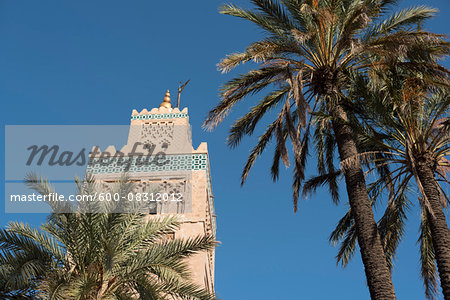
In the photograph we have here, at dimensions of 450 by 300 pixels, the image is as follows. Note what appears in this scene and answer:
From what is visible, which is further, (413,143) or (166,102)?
(166,102)

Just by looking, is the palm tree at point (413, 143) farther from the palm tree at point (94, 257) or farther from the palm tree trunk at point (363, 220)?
the palm tree at point (94, 257)

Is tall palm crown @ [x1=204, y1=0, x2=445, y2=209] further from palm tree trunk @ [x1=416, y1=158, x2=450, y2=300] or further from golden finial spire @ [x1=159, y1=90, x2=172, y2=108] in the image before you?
golden finial spire @ [x1=159, y1=90, x2=172, y2=108]

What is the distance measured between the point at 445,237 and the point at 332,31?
406 centimetres

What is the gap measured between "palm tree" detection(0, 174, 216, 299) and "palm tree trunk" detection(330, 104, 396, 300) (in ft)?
7.79

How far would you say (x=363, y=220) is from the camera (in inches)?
341

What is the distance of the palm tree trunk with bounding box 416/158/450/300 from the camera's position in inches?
330

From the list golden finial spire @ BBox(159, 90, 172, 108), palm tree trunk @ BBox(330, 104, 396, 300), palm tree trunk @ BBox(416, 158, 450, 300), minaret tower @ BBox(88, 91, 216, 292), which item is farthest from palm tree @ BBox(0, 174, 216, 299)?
golden finial spire @ BBox(159, 90, 172, 108)

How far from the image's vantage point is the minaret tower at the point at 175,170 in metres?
12.6

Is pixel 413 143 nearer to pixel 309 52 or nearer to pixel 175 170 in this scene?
pixel 309 52

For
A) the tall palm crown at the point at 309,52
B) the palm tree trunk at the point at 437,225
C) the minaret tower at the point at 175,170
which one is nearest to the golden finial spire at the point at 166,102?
the minaret tower at the point at 175,170

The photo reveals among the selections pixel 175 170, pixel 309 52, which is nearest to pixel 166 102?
pixel 175 170

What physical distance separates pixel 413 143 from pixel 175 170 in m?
6.23

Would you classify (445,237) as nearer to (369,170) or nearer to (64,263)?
(369,170)

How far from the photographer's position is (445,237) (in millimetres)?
8734
